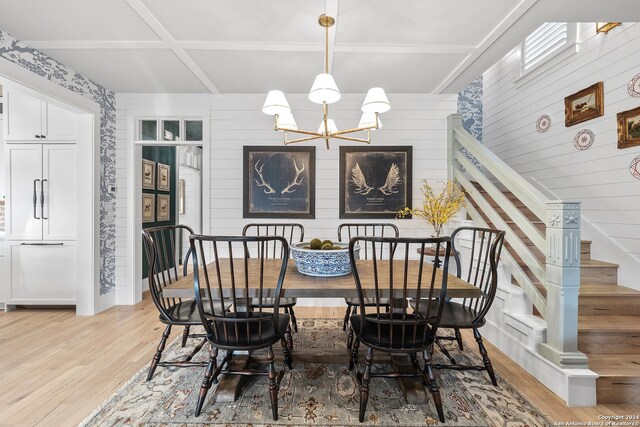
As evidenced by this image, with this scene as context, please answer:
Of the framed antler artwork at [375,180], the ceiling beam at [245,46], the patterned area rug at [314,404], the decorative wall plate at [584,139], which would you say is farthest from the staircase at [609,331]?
the ceiling beam at [245,46]

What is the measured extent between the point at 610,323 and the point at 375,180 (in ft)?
8.03

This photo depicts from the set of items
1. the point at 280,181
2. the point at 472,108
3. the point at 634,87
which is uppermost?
the point at 472,108

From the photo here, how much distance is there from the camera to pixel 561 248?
191 cm

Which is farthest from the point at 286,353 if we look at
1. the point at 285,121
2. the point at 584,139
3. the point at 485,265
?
the point at 584,139

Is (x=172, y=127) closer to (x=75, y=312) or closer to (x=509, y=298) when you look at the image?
(x=75, y=312)

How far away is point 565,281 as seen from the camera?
6.32ft

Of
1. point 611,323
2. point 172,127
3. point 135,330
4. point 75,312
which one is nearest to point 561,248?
point 611,323

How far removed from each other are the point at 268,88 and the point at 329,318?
279cm

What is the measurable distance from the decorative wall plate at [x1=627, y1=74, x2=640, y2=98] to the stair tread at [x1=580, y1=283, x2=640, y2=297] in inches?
64.7

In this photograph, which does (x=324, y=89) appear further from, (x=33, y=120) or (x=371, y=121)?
(x=33, y=120)

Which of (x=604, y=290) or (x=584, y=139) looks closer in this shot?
(x=604, y=290)

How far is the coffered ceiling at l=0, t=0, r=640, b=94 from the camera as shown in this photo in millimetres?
2150

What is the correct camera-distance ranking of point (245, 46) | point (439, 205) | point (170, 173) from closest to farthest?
point (245, 46), point (439, 205), point (170, 173)

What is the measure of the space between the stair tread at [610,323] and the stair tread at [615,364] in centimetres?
18
